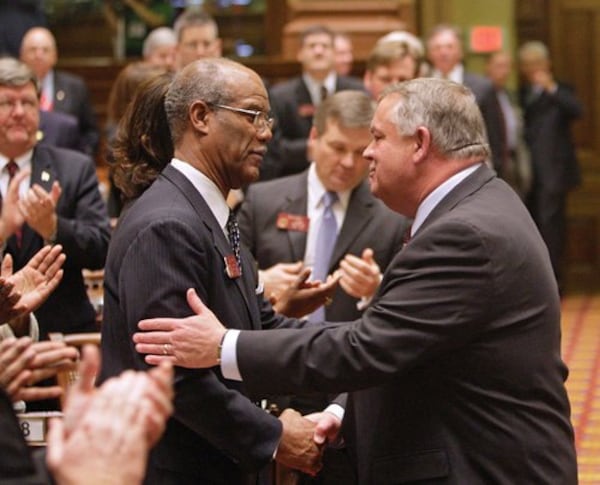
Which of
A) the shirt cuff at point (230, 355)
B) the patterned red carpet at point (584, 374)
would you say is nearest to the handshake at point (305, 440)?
the shirt cuff at point (230, 355)

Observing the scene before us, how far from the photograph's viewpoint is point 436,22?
10.8 meters

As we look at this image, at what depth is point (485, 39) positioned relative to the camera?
35.3ft

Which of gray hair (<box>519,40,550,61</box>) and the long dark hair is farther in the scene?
gray hair (<box>519,40,550,61</box>)

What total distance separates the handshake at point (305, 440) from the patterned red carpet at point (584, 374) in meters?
2.60

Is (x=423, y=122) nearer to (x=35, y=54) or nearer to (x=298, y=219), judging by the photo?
(x=298, y=219)

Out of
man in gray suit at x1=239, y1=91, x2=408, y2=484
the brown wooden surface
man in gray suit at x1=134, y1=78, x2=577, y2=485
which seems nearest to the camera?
man in gray suit at x1=134, y1=78, x2=577, y2=485

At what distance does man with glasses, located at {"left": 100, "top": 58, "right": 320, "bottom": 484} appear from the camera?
10.4 ft

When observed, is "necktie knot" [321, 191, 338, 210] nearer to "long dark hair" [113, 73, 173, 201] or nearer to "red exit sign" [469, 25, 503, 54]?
"long dark hair" [113, 73, 173, 201]

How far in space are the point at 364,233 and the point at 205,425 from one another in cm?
191

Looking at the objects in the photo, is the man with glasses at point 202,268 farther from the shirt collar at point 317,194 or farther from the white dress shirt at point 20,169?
the white dress shirt at point 20,169

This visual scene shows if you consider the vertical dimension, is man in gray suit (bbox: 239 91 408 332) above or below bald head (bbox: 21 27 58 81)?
below

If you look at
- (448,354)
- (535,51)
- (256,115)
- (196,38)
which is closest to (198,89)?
(256,115)

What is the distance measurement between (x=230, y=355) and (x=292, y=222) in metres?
1.87

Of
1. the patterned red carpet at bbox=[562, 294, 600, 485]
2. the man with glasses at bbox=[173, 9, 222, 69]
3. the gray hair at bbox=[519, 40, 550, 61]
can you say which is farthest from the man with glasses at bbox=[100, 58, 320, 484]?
the gray hair at bbox=[519, 40, 550, 61]
